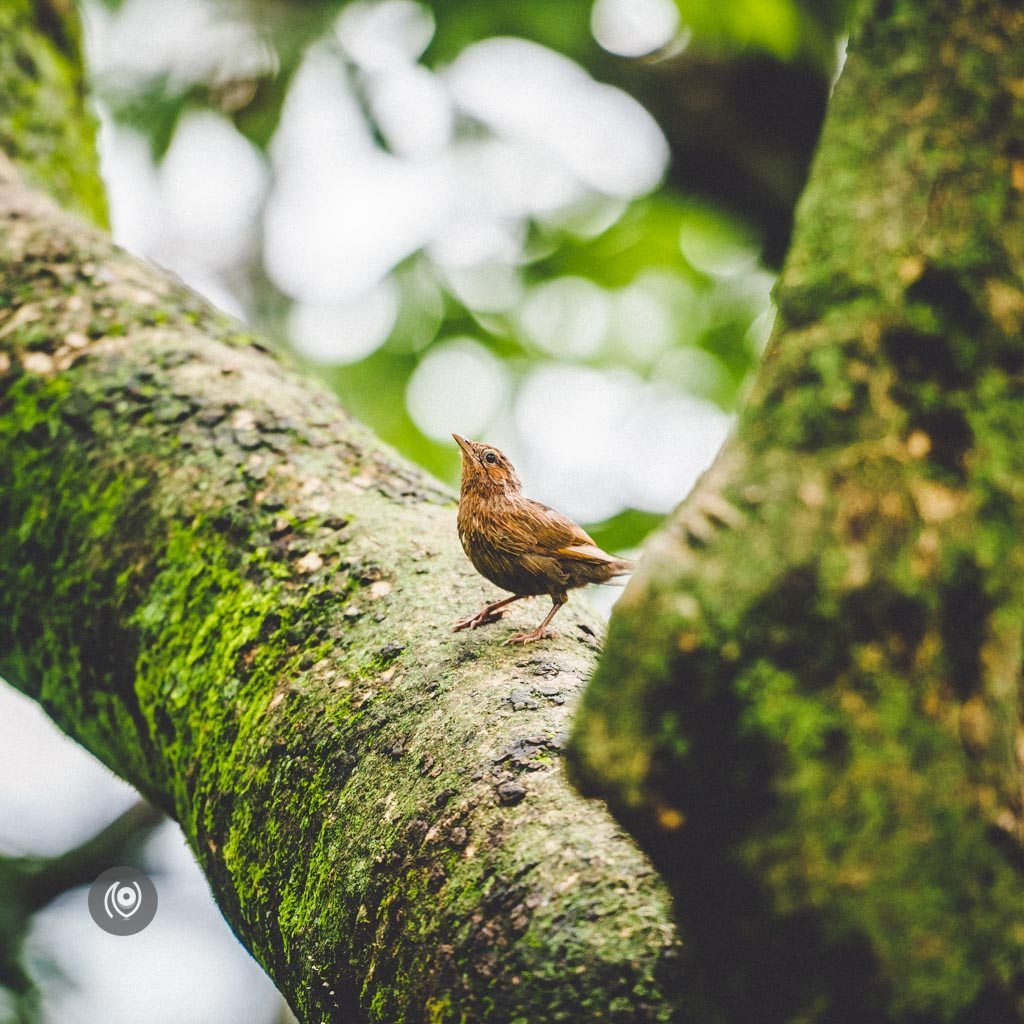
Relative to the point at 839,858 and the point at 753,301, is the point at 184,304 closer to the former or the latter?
the point at 839,858

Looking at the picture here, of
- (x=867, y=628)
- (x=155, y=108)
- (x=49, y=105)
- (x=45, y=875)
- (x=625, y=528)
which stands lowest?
(x=45, y=875)

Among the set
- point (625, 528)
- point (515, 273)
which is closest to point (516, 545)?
point (625, 528)

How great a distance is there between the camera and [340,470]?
8.80 ft

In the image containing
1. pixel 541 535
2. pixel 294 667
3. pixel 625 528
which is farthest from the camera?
pixel 625 528

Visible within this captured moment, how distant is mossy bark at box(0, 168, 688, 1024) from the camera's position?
1438mm

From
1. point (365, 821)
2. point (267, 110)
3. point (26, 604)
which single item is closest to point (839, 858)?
point (365, 821)

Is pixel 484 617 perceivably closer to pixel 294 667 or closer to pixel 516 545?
pixel 516 545

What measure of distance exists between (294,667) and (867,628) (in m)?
1.37

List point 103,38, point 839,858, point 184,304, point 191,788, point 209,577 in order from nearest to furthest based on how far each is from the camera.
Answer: point 839,858
point 191,788
point 209,577
point 184,304
point 103,38

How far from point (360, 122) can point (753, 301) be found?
330cm

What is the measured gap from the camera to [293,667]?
211cm

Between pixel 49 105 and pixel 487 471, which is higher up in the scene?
pixel 487 471

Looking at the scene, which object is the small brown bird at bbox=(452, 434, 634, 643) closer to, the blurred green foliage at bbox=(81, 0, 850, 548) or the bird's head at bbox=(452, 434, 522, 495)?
the bird's head at bbox=(452, 434, 522, 495)

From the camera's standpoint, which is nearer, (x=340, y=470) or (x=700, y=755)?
(x=700, y=755)
